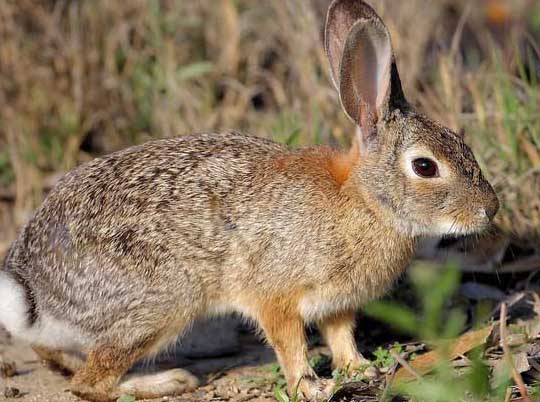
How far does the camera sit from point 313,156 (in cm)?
464

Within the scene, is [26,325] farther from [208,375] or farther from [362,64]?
[362,64]

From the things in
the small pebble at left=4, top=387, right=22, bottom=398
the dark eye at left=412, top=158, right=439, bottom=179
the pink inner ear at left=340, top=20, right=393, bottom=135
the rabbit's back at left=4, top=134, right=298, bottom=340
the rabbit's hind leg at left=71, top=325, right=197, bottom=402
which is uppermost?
the pink inner ear at left=340, top=20, right=393, bottom=135

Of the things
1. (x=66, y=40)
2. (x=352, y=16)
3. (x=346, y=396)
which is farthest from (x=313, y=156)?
(x=66, y=40)

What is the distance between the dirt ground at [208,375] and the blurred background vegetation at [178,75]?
4.15ft

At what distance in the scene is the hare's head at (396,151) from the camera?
4.22 meters

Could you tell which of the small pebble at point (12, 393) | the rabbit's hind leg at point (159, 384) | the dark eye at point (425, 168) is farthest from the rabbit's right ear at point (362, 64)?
the small pebble at point (12, 393)

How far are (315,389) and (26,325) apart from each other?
1400 millimetres

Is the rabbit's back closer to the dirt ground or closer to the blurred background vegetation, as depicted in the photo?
the dirt ground

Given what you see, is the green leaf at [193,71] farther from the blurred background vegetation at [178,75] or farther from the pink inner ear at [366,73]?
the pink inner ear at [366,73]

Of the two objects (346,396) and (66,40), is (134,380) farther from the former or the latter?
(66,40)

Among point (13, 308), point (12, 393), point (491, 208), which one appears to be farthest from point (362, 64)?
point (12, 393)

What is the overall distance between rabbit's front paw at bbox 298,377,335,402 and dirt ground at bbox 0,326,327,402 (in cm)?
19

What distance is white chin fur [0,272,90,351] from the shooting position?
450 centimetres

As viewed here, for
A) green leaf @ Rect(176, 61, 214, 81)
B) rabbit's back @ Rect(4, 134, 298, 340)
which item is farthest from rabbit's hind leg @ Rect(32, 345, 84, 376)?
green leaf @ Rect(176, 61, 214, 81)
